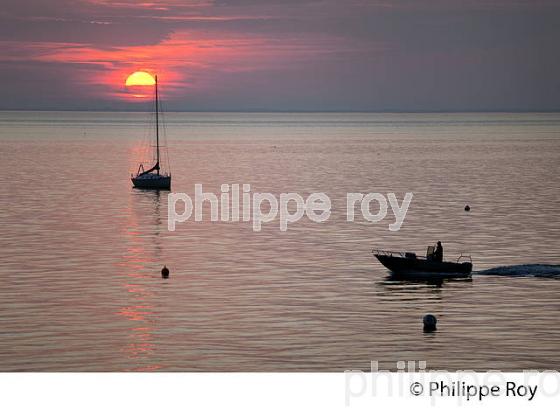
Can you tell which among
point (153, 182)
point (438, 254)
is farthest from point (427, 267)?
point (153, 182)

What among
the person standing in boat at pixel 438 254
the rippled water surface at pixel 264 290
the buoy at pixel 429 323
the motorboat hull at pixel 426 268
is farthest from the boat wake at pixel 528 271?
the buoy at pixel 429 323

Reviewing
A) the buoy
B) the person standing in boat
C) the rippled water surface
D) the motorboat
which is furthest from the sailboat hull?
the buoy

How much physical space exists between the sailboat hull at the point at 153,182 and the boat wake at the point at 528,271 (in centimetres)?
4096

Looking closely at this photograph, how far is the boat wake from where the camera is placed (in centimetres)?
3622

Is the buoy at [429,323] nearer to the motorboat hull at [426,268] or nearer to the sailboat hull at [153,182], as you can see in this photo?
the motorboat hull at [426,268]

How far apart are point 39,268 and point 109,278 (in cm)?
353

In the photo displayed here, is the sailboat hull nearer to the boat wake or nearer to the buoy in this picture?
the boat wake

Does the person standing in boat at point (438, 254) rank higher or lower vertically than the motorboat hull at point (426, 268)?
higher

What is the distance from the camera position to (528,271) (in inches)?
1439

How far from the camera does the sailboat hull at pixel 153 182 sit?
7438 cm

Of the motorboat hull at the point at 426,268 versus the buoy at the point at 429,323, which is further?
the motorboat hull at the point at 426,268

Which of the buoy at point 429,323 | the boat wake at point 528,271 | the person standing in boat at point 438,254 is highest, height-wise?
the person standing in boat at point 438,254

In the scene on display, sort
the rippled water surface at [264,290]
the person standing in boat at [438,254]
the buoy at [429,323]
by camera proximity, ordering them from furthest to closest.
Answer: the person standing in boat at [438,254] → the buoy at [429,323] → the rippled water surface at [264,290]
